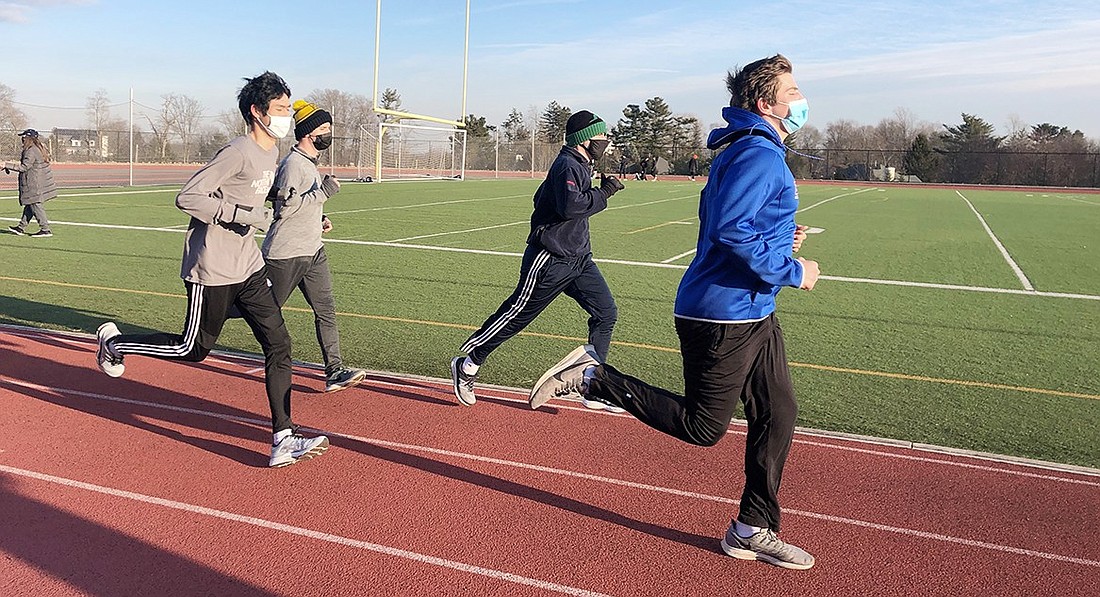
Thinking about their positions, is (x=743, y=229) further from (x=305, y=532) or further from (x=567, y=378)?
(x=305, y=532)

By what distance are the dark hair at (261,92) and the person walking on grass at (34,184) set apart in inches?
502

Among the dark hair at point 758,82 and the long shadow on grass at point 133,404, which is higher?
the dark hair at point 758,82

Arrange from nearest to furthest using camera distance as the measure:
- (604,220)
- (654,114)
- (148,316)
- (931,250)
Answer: (148,316)
(931,250)
(604,220)
(654,114)

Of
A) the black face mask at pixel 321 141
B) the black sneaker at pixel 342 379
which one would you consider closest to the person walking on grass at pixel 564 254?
the black sneaker at pixel 342 379

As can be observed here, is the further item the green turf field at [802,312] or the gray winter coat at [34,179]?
the gray winter coat at [34,179]

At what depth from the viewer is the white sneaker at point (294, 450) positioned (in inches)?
195

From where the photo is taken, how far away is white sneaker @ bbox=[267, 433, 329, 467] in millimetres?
4965

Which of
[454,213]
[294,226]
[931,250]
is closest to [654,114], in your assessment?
[454,213]

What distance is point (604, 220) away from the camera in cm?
2391

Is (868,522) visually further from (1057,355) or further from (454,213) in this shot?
(454,213)

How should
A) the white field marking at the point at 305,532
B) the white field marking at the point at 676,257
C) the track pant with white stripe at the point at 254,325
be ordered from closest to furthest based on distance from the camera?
the white field marking at the point at 305,532, the track pant with white stripe at the point at 254,325, the white field marking at the point at 676,257

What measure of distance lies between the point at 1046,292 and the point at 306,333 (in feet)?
31.8

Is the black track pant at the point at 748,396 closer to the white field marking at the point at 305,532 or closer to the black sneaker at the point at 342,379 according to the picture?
the white field marking at the point at 305,532

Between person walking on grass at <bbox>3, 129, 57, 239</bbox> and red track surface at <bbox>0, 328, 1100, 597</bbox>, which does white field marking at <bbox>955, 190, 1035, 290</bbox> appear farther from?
person walking on grass at <bbox>3, 129, 57, 239</bbox>
